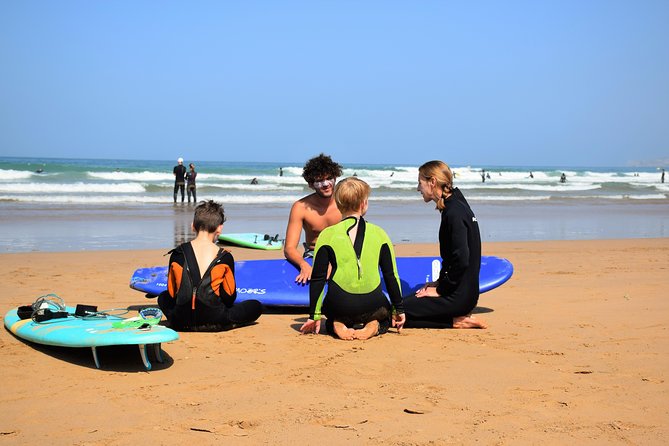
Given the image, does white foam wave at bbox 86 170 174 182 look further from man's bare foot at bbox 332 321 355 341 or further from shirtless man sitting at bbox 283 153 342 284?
man's bare foot at bbox 332 321 355 341

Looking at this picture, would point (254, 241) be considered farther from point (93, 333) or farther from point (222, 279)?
point (93, 333)

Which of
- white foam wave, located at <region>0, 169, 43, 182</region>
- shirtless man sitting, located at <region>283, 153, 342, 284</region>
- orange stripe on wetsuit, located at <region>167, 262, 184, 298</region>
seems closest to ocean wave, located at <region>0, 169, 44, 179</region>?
white foam wave, located at <region>0, 169, 43, 182</region>

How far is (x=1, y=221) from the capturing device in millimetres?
15625

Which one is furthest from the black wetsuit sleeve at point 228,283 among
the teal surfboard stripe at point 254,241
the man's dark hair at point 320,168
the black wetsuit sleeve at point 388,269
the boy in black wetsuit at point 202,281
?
the teal surfboard stripe at point 254,241

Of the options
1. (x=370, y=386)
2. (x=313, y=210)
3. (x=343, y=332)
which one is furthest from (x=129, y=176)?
(x=370, y=386)

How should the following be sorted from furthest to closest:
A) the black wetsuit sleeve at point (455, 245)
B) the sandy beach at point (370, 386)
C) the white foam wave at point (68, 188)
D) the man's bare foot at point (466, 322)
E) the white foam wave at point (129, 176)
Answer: the white foam wave at point (129, 176)
the white foam wave at point (68, 188)
the man's bare foot at point (466, 322)
the black wetsuit sleeve at point (455, 245)
the sandy beach at point (370, 386)

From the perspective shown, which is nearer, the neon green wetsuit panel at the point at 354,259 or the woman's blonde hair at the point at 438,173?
the neon green wetsuit panel at the point at 354,259

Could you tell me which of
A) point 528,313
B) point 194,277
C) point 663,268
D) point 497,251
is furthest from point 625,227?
point 194,277

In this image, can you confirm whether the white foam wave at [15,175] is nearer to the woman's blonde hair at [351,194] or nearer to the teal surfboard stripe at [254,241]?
the teal surfboard stripe at [254,241]

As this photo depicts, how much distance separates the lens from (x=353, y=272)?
16.2 feet

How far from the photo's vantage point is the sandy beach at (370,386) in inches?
124

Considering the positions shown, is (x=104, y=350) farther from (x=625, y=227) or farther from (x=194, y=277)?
(x=625, y=227)

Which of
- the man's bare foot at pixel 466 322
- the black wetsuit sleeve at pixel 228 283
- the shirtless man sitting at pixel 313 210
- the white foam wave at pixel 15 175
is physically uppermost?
the shirtless man sitting at pixel 313 210

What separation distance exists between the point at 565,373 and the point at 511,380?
0.34 meters
